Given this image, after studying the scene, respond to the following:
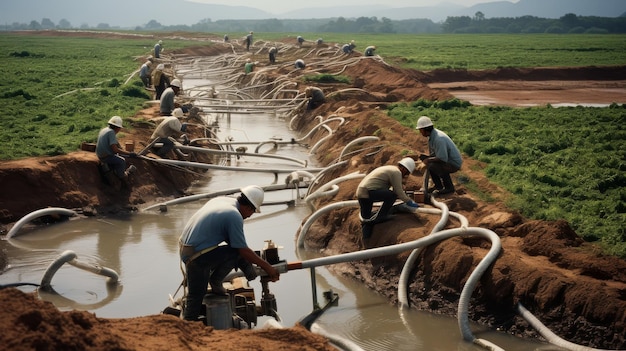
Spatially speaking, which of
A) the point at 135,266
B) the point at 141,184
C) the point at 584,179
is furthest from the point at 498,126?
the point at 135,266

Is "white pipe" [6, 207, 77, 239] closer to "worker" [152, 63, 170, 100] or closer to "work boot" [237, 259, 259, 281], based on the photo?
"work boot" [237, 259, 259, 281]

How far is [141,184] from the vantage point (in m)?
16.9

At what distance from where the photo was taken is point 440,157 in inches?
501

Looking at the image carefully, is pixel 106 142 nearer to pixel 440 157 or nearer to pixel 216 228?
pixel 440 157

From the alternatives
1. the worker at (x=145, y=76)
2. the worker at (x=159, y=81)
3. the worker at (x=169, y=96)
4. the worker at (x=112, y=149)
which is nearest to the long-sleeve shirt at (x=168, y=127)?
the worker at (x=112, y=149)

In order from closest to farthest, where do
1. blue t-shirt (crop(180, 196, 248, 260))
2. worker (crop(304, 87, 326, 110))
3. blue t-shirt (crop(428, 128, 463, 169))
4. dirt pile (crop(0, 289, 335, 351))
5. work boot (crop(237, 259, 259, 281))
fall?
dirt pile (crop(0, 289, 335, 351)) < blue t-shirt (crop(180, 196, 248, 260)) < work boot (crop(237, 259, 259, 281)) < blue t-shirt (crop(428, 128, 463, 169)) < worker (crop(304, 87, 326, 110))

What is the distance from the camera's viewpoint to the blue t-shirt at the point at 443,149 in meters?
12.7

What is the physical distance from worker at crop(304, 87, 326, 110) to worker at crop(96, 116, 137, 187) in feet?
37.9

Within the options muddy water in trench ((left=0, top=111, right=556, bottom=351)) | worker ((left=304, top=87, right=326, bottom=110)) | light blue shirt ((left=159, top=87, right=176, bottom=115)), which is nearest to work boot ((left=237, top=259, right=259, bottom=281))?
muddy water in trench ((left=0, top=111, right=556, bottom=351))

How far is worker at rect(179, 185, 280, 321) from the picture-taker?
7.87 m

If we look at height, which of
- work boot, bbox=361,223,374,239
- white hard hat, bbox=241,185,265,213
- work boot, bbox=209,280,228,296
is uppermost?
white hard hat, bbox=241,185,265,213

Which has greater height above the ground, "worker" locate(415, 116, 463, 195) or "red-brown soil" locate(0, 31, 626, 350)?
"worker" locate(415, 116, 463, 195)

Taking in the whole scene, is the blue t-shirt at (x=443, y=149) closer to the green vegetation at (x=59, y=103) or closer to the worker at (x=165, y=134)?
the worker at (x=165, y=134)

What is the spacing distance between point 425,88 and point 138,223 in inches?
681
